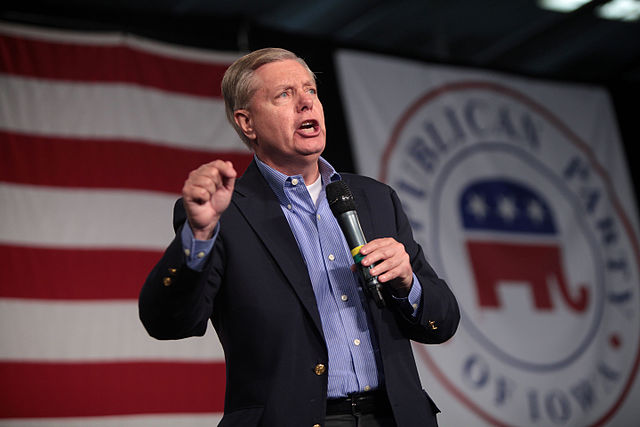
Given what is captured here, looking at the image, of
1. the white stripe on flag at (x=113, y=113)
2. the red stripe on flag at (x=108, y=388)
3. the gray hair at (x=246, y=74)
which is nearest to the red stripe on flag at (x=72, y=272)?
the red stripe on flag at (x=108, y=388)

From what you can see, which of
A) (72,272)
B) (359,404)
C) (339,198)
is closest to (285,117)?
(339,198)

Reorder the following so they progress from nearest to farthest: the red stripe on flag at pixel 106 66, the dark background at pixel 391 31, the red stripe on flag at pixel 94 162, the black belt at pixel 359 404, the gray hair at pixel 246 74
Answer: the black belt at pixel 359 404 → the gray hair at pixel 246 74 → the red stripe on flag at pixel 94 162 → the red stripe on flag at pixel 106 66 → the dark background at pixel 391 31

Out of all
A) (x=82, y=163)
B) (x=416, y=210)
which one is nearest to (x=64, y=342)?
(x=82, y=163)

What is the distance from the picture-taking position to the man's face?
A: 171cm

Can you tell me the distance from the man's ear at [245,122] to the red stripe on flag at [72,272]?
1.85m

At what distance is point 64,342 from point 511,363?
2365 millimetres

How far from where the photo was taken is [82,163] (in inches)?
141

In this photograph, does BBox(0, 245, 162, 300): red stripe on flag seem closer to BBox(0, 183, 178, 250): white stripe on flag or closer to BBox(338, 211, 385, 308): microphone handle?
BBox(0, 183, 178, 250): white stripe on flag

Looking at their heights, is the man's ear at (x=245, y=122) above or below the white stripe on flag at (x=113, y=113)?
below

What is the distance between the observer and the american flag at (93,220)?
10.8ft

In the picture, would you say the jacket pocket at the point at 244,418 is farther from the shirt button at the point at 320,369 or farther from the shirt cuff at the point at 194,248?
the shirt cuff at the point at 194,248

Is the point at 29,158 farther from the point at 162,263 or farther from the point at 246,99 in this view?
the point at 162,263

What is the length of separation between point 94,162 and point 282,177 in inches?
84.7

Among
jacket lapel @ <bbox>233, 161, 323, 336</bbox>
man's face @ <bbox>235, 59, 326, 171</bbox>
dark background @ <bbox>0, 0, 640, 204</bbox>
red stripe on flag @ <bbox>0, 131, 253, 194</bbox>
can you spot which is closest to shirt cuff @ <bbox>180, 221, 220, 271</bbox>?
jacket lapel @ <bbox>233, 161, 323, 336</bbox>
